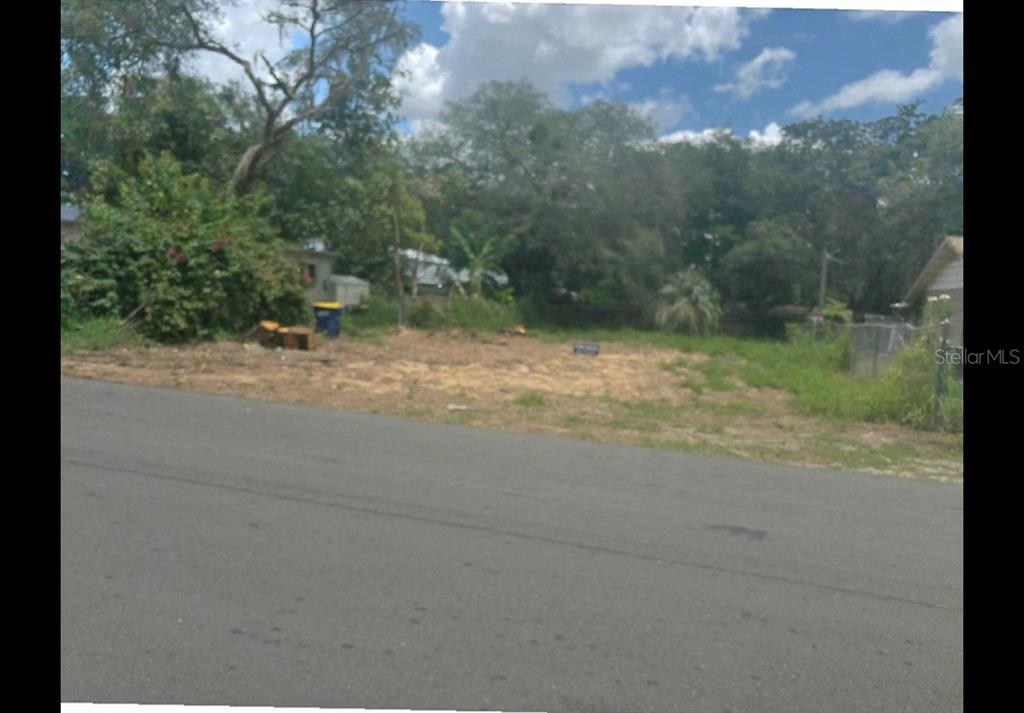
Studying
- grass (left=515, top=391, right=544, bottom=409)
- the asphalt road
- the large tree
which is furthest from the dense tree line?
the asphalt road

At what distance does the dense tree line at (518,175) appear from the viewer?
20969 mm

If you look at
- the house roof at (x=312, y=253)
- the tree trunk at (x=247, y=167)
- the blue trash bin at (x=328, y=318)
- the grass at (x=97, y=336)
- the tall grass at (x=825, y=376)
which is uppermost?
the tree trunk at (x=247, y=167)

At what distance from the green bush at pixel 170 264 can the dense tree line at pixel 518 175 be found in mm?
1662

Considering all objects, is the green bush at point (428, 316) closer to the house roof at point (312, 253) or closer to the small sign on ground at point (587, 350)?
the house roof at point (312, 253)

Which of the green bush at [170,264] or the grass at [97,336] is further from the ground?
the green bush at [170,264]

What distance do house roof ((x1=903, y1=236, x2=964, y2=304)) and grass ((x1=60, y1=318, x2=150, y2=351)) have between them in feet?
54.7

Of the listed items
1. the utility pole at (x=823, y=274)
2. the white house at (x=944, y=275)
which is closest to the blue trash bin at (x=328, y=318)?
the white house at (x=944, y=275)

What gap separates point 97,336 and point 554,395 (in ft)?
27.8

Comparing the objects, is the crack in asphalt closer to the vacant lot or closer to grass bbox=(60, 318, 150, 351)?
the vacant lot

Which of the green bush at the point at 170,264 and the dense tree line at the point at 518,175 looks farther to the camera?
the dense tree line at the point at 518,175

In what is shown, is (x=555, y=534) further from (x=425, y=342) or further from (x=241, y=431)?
(x=425, y=342)

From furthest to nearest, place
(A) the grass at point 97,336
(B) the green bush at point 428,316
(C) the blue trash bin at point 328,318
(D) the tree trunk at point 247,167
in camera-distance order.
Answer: (B) the green bush at point 428,316 → (D) the tree trunk at point 247,167 → (C) the blue trash bin at point 328,318 → (A) the grass at point 97,336

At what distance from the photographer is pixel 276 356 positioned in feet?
49.4

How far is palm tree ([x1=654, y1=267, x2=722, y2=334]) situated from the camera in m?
29.4
